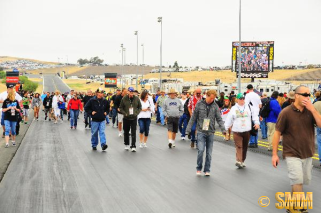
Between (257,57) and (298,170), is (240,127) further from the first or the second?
(257,57)

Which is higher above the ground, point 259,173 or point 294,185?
point 294,185

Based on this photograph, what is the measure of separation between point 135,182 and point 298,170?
3445 mm

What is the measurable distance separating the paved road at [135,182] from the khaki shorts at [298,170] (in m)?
0.68

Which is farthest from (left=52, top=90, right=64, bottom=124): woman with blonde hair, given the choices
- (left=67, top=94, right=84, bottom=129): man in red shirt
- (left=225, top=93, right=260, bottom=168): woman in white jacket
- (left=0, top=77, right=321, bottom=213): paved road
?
(left=225, top=93, right=260, bottom=168): woman in white jacket

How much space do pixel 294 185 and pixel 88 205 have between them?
3.16 meters

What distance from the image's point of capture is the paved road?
21.7 feet

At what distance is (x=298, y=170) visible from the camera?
5918mm

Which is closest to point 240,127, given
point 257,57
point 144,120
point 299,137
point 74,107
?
point 299,137

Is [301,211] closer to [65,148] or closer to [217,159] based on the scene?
[217,159]

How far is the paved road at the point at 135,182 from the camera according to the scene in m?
6.62

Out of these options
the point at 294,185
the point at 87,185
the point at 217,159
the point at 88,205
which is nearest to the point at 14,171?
the point at 87,185

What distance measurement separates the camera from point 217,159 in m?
11.2

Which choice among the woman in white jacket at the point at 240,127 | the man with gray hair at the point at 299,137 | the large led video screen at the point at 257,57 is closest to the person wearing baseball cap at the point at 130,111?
the woman in white jacket at the point at 240,127

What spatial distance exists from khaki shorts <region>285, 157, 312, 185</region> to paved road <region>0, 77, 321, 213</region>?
0.68 metres
